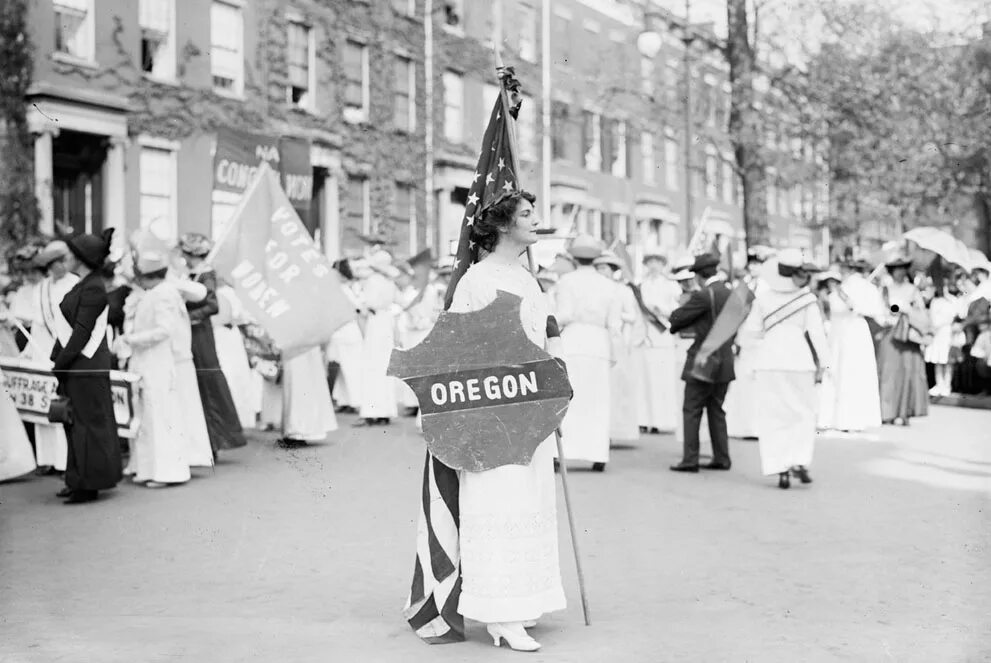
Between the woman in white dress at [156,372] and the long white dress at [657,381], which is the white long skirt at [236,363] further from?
the long white dress at [657,381]

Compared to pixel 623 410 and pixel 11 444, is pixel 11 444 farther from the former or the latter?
pixel 623 410

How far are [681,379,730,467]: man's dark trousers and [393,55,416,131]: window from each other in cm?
1835

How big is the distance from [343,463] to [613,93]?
14162 mm

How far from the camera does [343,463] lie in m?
11.5

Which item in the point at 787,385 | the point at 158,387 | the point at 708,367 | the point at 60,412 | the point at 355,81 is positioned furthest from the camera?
the point at 355,81

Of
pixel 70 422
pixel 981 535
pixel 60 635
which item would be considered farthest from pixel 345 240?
pixel 60 635

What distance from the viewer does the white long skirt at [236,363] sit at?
46.9 feet

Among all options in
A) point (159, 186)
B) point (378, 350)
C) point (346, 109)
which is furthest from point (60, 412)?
Answer: point (346, 109)

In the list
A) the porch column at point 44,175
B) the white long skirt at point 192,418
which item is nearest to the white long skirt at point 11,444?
the white long skirt at point 192,418

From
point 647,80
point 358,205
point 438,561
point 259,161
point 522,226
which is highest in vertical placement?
point 647,80

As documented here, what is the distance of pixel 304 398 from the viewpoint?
12.7 m

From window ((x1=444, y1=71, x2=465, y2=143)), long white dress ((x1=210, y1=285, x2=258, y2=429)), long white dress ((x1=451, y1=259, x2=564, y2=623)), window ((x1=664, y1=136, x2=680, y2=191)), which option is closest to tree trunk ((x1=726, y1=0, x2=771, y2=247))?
window ((x1=444, y1=71, x2=465, y2=143))

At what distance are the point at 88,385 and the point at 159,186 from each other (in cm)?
1318

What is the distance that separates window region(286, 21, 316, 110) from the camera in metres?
25.2
